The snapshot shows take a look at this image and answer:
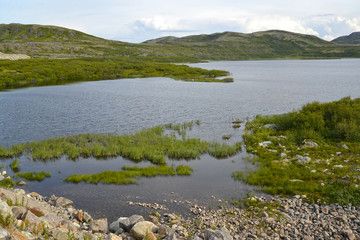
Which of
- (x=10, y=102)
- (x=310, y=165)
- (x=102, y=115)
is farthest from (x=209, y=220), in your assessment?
(x=10, y=102)

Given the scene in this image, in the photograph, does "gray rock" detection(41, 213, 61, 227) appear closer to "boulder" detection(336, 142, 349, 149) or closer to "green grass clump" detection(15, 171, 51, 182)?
"green grass clump" detection(15, 171, 51, 182)

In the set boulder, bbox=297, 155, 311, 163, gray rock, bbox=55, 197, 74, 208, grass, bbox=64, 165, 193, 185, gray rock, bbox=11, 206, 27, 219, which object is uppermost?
gray rock, bbox=11, 206, 27, 219

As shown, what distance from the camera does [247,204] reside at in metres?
20.3

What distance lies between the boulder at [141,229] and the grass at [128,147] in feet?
42.6

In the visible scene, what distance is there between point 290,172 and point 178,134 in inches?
679

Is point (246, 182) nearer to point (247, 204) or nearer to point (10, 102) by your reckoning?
point (247, 204)

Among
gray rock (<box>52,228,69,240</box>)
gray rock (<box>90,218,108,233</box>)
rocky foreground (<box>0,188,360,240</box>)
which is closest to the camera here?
gray rock (<box>52,228,69,240</box>)

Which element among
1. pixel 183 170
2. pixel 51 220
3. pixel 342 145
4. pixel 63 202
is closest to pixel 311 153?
pixel 342 145

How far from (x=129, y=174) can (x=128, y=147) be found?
6.93m

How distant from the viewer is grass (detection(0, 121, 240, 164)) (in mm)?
30953

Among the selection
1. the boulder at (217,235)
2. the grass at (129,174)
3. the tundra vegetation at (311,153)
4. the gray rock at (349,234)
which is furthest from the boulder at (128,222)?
the gray rock at (349,234)

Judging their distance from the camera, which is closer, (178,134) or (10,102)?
(178,134)

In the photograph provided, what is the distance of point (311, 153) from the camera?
2920 centimetres

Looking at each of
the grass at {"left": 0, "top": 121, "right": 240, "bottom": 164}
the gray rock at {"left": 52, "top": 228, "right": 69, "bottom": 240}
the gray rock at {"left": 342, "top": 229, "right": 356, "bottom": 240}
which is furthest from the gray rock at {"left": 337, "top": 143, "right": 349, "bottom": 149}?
the gray rock at {"left": 52, "top": 228, "right": 69, "bottom": 240}
